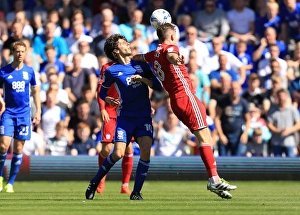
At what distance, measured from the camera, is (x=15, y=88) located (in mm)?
13867

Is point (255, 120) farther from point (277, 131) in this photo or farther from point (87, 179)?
point (87, 179)

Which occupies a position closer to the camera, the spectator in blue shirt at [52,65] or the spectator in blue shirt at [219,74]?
the spectator in blue shirt at [219,74]

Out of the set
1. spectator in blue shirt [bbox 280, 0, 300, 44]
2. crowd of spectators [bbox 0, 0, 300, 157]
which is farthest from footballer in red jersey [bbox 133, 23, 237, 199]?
spectator in blue shirt [bbox 280, 0, 300, 44]

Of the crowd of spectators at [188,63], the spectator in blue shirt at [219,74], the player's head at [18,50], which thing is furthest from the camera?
the spectator in blue shirt at [219,74]

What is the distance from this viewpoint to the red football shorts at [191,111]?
11352 mm

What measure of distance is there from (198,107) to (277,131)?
7.18 metres

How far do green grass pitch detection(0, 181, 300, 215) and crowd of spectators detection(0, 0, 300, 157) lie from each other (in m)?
3.21

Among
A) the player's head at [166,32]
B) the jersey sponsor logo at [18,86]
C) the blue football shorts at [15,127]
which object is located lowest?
the blue football shorts at [15,127]

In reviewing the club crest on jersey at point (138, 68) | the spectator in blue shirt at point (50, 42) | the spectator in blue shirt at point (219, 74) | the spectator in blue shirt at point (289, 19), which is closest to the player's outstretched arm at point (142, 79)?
the club crest on jersey at point (138, 68)

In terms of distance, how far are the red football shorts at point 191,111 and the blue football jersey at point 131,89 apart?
425 millimetres

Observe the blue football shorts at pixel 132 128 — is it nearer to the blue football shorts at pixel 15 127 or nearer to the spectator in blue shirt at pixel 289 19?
the blue football shorts at pixel 15 127

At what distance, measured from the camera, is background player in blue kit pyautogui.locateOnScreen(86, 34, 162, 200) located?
444 inches

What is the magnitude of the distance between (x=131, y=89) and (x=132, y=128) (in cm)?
54

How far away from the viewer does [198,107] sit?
37.3 feet
